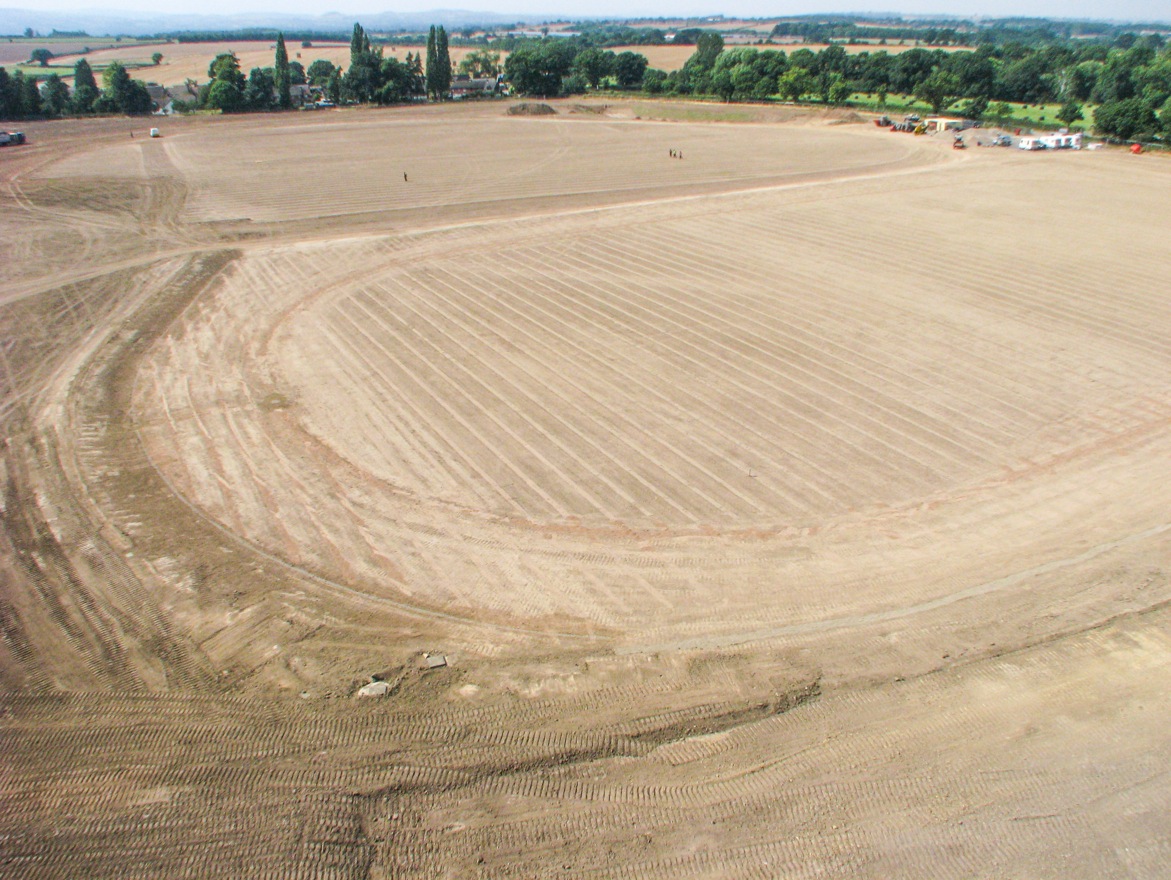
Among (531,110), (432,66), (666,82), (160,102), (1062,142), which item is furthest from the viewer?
(666,82)

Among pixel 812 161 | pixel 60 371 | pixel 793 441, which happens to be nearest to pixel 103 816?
pixel 793 441

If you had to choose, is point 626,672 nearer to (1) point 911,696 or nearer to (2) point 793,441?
(1) point 911,696

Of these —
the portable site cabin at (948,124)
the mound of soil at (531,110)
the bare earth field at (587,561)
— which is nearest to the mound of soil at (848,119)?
the portable site cabin at (948,124)

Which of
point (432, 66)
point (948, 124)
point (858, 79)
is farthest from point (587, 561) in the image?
point (858, 79)

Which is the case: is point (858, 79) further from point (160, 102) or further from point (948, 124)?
point (160, 102)

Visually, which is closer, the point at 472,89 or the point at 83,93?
the point at 83,93

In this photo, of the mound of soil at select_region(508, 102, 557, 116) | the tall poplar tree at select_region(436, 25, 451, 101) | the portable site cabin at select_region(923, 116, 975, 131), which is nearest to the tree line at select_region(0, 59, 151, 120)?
the tall poplar tree at select_region(436, 25, 451, 101)

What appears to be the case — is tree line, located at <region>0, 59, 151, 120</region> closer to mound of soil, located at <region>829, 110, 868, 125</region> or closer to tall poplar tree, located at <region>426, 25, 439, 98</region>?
tall poplar tree, located at <region>426, 25, 439, 98</region>
